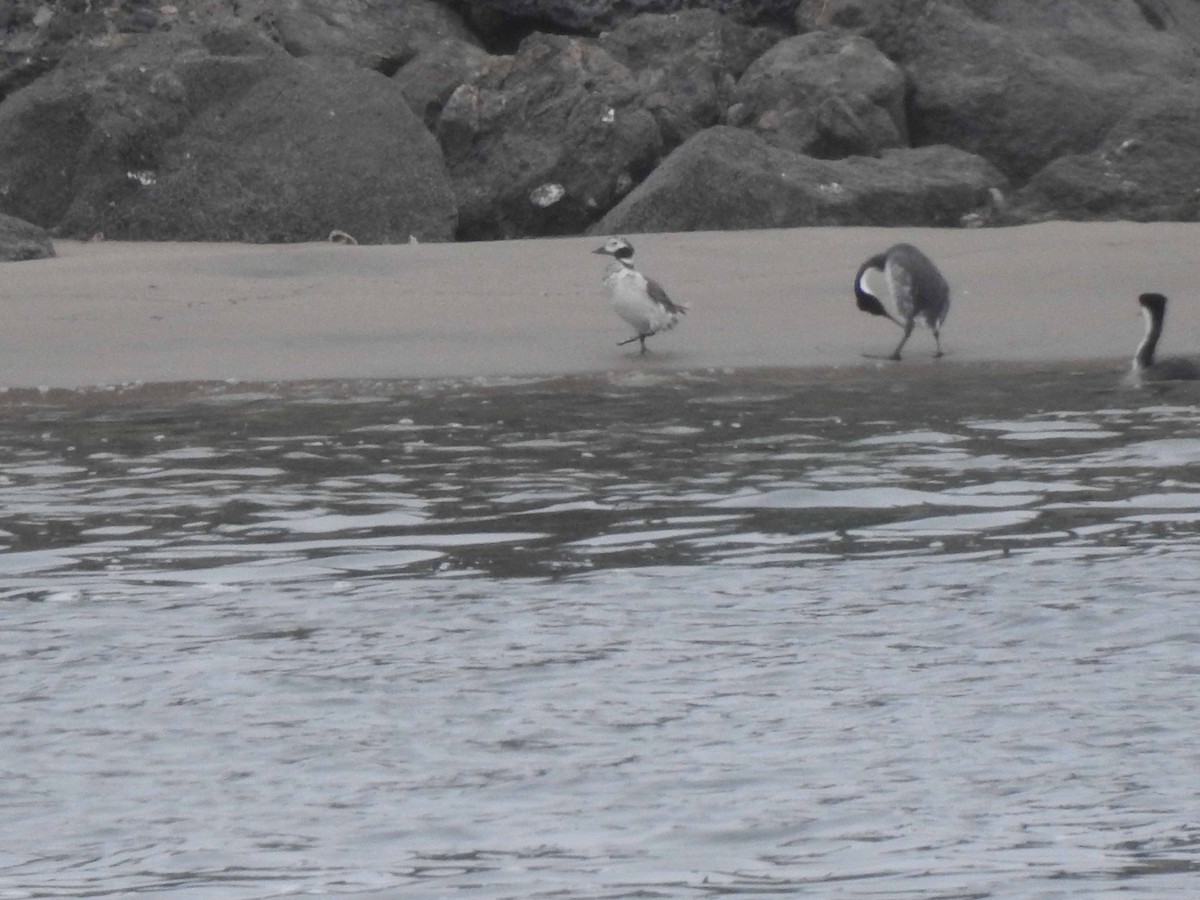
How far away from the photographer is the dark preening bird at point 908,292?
11562 millimetres

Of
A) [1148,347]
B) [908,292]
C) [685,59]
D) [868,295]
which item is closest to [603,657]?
[1148,347]

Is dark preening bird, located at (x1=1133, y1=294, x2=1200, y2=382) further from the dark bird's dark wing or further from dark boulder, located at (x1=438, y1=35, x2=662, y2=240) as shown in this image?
dark boulder, located at (x1=438, y1=35, x2=662, y2=240)

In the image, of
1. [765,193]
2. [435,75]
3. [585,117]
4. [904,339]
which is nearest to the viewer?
[904,339]

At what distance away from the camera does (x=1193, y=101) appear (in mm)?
17000

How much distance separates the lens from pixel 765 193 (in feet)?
49.0

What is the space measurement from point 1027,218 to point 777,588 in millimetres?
10096

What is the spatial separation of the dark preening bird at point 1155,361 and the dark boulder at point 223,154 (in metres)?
5.81

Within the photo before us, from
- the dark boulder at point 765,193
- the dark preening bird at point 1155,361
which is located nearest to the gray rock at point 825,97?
the dark boulder at point 765,193

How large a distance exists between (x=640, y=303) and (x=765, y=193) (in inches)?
144

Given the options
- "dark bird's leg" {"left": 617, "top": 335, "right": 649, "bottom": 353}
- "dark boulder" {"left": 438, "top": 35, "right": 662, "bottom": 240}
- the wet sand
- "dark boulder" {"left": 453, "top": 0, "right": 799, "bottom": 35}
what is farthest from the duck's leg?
"dark boulder" {"left": 453, "top": 0, "right": 799, "bottom": 35}

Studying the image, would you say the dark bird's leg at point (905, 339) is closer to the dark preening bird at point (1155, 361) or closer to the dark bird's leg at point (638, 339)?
the dark preening bird at point (1155, 361)

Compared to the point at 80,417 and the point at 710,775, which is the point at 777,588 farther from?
the point at 80,417

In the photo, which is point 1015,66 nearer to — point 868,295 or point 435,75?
point 435,75

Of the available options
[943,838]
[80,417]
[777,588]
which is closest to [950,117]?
[80,417]
